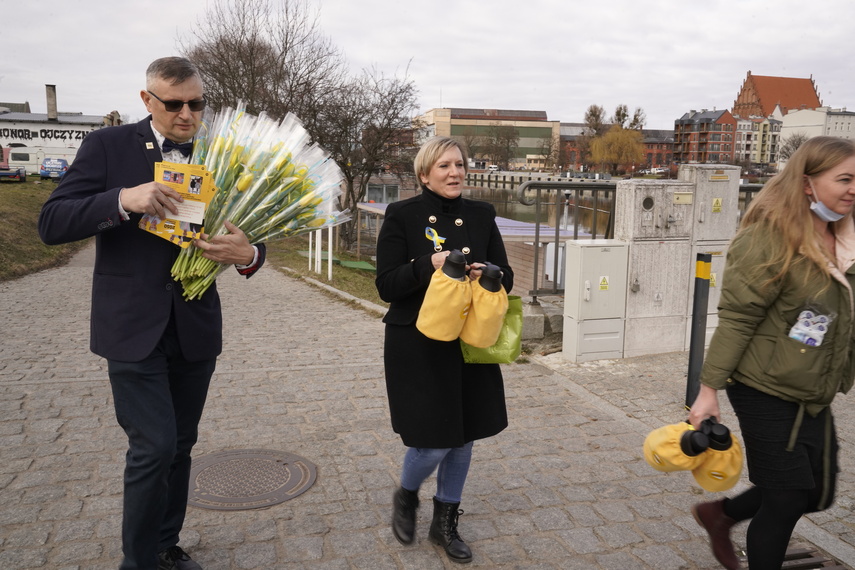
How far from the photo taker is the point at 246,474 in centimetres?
461

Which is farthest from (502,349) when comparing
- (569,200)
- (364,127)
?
(364,127)

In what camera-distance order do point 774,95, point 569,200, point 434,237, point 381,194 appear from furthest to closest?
point 774,95 < point 381,194 < point 569,200 < point 434,237

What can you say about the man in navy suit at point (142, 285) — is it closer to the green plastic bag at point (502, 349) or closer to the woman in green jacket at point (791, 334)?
the green plastic bag at point (502, 349)

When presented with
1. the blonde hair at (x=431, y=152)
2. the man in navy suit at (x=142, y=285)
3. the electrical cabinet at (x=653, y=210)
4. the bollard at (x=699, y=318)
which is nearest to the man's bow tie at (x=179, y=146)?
the man in navy suit at (x=142, y=285)

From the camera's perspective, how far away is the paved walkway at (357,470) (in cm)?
364

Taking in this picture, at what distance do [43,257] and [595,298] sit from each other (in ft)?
51.4

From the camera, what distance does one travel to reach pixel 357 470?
4.70 m

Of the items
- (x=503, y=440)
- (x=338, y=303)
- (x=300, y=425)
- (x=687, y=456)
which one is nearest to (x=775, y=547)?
(x=687, y=456)

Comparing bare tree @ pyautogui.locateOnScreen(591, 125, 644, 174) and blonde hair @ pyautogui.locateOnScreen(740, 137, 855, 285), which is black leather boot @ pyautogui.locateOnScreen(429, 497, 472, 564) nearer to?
blonde hair @ pyautogui.locateOnScreen(740, 137, 855, 285)

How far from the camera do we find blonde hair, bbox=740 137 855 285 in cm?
285

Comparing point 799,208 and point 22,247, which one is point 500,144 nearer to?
point 22,247

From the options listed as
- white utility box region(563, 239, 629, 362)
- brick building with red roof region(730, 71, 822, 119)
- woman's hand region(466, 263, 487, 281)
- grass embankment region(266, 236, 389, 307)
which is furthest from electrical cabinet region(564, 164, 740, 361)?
brick building with red roof region(730, 71, 822, 119)

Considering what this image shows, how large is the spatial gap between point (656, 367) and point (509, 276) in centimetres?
407

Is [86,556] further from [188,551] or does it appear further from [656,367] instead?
[656,367]
